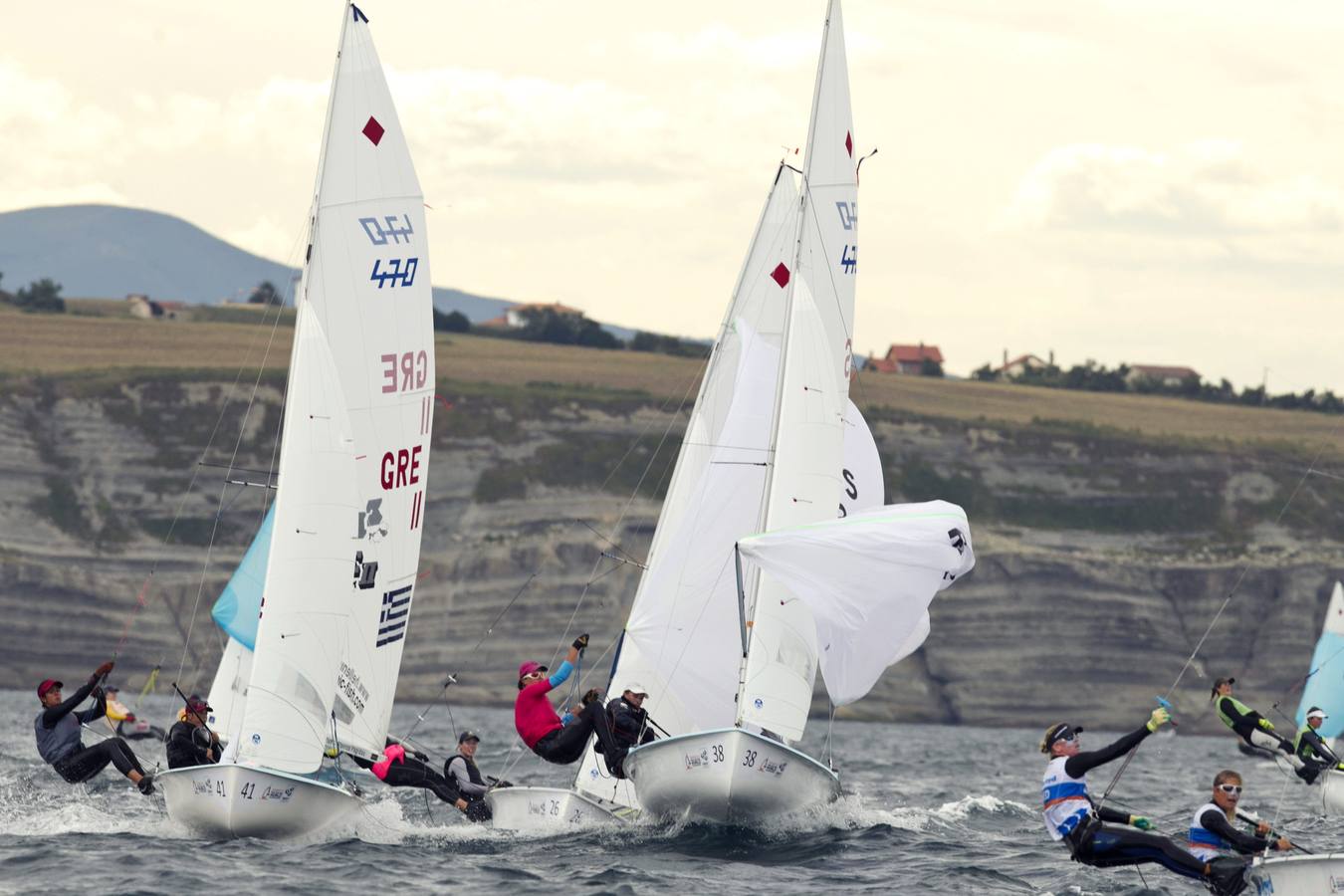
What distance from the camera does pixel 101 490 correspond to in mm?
71938

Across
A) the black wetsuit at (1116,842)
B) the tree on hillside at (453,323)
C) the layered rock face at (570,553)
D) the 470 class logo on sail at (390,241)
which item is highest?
the tree on hillside at (453,323)

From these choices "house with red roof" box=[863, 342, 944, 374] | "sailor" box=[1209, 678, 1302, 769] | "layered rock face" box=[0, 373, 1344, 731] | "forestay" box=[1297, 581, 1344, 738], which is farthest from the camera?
"house with red roof" box=[863, 342, 944, 374]

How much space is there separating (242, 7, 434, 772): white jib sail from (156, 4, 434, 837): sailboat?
0.02m

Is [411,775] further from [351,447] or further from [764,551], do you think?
[764,551]

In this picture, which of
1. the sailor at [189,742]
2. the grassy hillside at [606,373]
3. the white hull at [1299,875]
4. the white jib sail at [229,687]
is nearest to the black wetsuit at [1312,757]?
the white hull at [1299,875]

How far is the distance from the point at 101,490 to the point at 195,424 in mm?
5857

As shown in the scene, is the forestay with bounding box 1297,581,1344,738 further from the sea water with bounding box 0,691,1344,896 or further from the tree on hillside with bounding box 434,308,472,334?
the tree on hillside with bounding box 434,308,472,334

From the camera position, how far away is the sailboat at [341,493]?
1934 centimetres

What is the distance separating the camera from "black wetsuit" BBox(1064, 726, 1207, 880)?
15.8m

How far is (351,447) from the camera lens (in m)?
20.0

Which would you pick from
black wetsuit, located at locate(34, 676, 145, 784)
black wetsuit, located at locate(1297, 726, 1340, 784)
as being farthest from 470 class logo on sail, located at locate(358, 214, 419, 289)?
black wetsuit, located at locate(1297, 726, 1340, 784)

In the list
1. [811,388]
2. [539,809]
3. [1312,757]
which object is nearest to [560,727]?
[539,809]

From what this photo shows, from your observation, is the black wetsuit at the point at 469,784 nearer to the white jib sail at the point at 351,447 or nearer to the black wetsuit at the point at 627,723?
the white jib sail at the point at 351,447

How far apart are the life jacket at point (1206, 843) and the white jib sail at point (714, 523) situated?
8.13m
